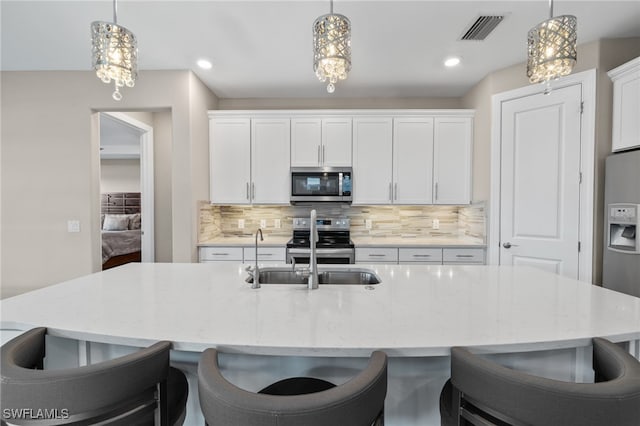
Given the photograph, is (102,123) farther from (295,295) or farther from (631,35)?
(631,35)

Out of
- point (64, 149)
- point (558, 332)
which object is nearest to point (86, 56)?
point (64, 149)

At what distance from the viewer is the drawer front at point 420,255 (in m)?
3.14

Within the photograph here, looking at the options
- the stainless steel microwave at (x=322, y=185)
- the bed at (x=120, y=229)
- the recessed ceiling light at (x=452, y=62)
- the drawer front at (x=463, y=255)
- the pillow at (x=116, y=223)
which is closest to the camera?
the recessed ceiling light at (x=452, y=62)

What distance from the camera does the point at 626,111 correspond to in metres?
2.17

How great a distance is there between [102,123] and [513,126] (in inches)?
214

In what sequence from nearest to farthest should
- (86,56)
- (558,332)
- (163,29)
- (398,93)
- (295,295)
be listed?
(558,332) < (295,295) < (163,29) < (86,56) < (398,93)

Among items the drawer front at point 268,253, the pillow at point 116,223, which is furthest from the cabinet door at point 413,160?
the pillow at point 116,223

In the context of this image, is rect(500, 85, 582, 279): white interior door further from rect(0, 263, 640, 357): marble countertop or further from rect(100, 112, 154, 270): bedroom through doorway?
rect(100, 112, 154, 270): bedroom through doorway

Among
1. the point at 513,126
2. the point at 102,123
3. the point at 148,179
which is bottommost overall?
the point at 148,179

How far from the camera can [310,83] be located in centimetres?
325

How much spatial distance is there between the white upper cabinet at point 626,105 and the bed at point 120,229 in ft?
22.4

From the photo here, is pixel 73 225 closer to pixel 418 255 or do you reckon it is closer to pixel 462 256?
pixel 418 255

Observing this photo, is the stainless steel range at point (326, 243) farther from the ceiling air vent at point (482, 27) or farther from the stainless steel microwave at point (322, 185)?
the ceiling air vent at point (482, 27)

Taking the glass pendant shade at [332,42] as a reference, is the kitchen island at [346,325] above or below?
below
